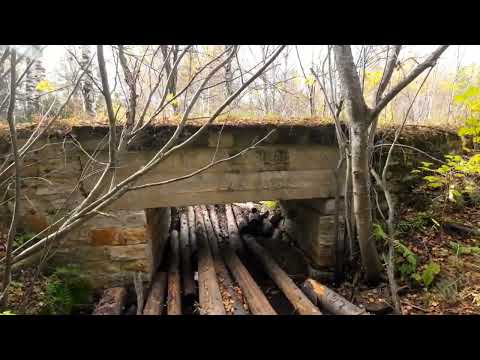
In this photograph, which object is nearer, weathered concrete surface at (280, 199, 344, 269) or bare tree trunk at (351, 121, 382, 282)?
bare tree trunk at (351, 121, 382, 282)

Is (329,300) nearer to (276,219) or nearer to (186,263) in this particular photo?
(186,263)

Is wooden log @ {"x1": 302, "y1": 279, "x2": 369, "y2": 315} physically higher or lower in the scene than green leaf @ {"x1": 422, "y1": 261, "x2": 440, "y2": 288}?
lower

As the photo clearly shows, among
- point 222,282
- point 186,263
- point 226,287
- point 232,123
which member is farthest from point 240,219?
point 232,123

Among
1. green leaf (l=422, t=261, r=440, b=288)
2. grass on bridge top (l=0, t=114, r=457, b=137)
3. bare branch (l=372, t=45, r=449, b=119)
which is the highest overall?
bare branch (l=372, t=45, r=449, b=119)

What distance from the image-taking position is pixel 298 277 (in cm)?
412

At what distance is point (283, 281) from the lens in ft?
11.5

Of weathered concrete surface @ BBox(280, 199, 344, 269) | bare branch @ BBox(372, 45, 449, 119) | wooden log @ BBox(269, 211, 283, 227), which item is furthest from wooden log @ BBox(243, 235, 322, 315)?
bare branch @ BBox(372, 45, 449, 119)

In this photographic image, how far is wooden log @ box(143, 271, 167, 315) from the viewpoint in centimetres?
293

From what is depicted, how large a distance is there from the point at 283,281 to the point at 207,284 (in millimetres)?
1001

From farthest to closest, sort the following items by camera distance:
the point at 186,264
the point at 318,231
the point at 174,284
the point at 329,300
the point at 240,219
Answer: the point at 240,219, the point at 186,264, the point at 318,231, the point at 174,284, the point at 329,300

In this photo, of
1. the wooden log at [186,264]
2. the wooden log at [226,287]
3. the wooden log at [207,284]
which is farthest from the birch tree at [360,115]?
the wooden log at [186,264]

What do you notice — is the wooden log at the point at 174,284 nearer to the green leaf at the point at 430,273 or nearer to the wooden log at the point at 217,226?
the wooden log at the point at 217,226

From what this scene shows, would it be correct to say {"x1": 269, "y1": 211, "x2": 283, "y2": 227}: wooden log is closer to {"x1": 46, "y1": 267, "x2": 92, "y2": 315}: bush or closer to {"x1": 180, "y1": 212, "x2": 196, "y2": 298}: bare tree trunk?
{"x1": 180, "y1": 212, "x2": 196, "y2": 298}: bare tree trunk
